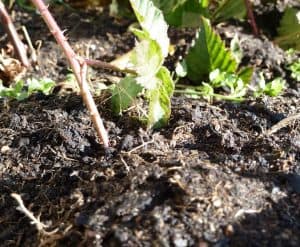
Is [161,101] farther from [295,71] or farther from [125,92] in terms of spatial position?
[295,71]

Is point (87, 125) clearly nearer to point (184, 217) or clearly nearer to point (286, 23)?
point (184, 217)

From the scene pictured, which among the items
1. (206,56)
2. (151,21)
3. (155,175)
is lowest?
(155,175)

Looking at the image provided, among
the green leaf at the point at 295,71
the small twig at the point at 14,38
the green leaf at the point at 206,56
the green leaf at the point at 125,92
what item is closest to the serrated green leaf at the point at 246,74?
the green leaf at the point at 206,56

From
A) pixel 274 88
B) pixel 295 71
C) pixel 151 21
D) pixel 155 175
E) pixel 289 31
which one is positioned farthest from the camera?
Answer: pixel 289 31

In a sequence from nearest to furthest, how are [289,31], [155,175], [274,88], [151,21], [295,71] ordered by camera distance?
[155,175] < [151,21] < [274,88] < [295,71] < [289,31]

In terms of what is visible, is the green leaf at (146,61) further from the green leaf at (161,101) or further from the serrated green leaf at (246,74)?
the serrated green leaf at (246,74)

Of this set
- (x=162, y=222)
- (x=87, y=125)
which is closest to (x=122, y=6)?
(x=87, y=125)

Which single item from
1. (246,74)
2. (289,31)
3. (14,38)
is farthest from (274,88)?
(14,38)
